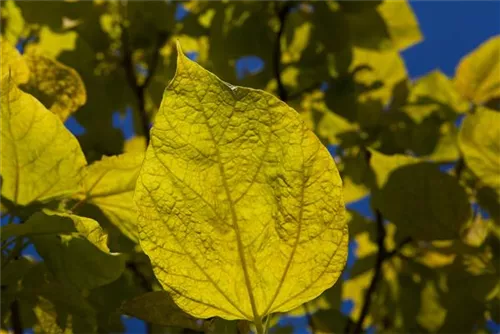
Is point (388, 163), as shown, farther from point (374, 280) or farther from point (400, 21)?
point (400, 21)

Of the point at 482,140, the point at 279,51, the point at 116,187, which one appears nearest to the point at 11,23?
the point at 279,51

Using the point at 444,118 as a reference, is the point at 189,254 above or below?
below

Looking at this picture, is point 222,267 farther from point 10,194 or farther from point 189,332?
point 189,332

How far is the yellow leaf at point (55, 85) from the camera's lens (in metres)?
0.56

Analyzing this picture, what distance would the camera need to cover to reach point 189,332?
721mm

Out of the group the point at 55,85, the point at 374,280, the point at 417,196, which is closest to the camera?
the point at 55,85

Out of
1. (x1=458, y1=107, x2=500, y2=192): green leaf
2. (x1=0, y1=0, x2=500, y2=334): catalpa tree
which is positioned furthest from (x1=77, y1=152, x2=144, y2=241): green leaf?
(x1=458, y1=107, x2=500, y2=192): green leaf

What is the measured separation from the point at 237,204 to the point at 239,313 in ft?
0.21

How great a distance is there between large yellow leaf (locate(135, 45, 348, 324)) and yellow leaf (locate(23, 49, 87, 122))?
10.5 inches

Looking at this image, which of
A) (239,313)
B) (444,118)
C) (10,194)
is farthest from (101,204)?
(444,118)

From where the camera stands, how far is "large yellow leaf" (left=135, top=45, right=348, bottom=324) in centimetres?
32

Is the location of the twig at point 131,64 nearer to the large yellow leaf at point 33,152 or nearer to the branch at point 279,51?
the branch at point 279,51

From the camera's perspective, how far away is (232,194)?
327 mm

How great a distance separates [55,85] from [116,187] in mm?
107
